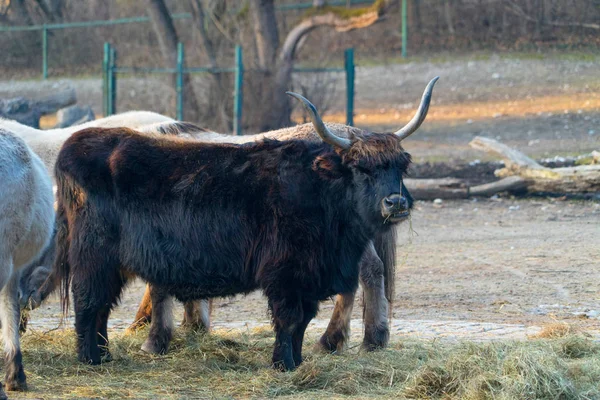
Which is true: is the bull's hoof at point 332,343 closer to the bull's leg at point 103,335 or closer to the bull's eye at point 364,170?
the bull's eye at point 364,170

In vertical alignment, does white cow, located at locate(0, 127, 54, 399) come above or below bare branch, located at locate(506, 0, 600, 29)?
below

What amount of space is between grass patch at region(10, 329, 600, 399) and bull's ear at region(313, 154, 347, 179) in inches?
52.1

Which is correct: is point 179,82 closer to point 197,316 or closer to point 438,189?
point 438,189

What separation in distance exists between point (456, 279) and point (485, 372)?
4163mm

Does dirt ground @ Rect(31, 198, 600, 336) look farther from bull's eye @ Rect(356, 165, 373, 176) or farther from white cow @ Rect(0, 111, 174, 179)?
white cow @ Rect(0, 111, 174, 179)

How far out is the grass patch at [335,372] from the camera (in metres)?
5.66

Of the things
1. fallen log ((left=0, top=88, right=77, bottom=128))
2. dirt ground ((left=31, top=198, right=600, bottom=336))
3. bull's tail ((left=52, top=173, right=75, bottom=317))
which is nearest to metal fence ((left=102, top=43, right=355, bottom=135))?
fallen log ((left=0, top=88, right=77, bottom=128))

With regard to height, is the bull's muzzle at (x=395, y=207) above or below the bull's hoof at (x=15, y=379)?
above

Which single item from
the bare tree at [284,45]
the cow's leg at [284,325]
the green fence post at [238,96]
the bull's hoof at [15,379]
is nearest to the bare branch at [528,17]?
the bare tree at [284,45]

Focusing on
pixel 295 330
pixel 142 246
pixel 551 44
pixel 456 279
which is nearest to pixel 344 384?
pixel 295 330

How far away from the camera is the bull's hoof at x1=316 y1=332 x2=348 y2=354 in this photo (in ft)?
24.1

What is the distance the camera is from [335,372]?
6.23m

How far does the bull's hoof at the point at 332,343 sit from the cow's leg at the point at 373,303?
0.17 metres

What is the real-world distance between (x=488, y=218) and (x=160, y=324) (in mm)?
6621
